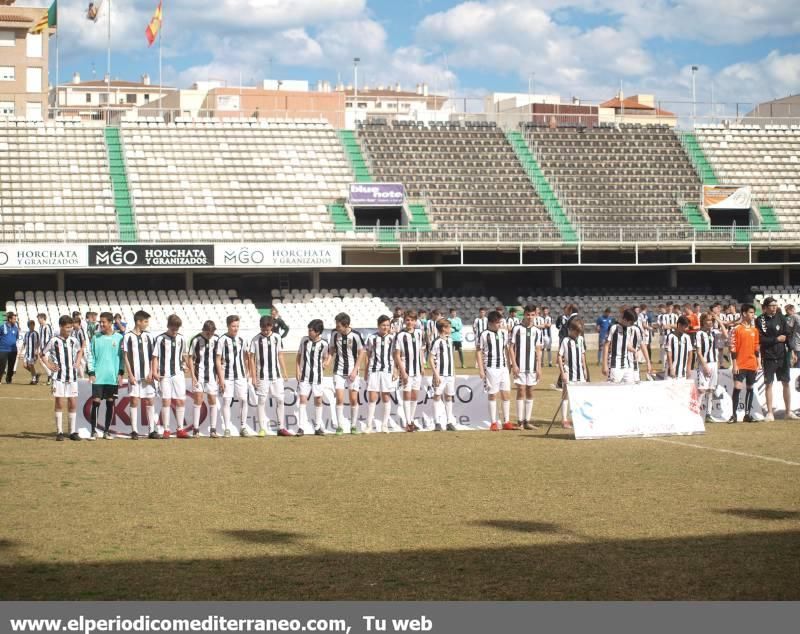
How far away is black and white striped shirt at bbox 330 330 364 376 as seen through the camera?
731 inches

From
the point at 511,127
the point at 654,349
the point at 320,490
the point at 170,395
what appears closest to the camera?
the point at 320,490

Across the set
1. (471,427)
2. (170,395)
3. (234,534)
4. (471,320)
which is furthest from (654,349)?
(234,534)

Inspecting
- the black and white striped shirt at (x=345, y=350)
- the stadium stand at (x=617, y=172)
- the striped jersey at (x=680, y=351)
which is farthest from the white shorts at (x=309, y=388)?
the stadium stand at (x=617, y=172)

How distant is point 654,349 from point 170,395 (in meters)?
25.4

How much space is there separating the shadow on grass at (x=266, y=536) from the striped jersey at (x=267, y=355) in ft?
27.5

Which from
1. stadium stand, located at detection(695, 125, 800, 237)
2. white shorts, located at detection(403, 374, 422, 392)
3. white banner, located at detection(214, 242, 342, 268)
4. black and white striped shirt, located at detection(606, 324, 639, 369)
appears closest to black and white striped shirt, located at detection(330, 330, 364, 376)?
white shorts, located at detection(403, 374, 422, 392)

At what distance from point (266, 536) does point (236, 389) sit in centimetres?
870

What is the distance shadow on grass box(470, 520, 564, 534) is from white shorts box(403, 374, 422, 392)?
8.60m

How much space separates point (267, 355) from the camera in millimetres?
18641

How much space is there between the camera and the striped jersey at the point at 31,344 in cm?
2925

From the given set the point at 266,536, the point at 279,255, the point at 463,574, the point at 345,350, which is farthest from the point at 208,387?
the point at 279,255

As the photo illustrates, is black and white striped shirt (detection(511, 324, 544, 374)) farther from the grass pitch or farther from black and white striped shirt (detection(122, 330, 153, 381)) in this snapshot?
black and white striped shirt (detection(122, 330, 153, 381))
